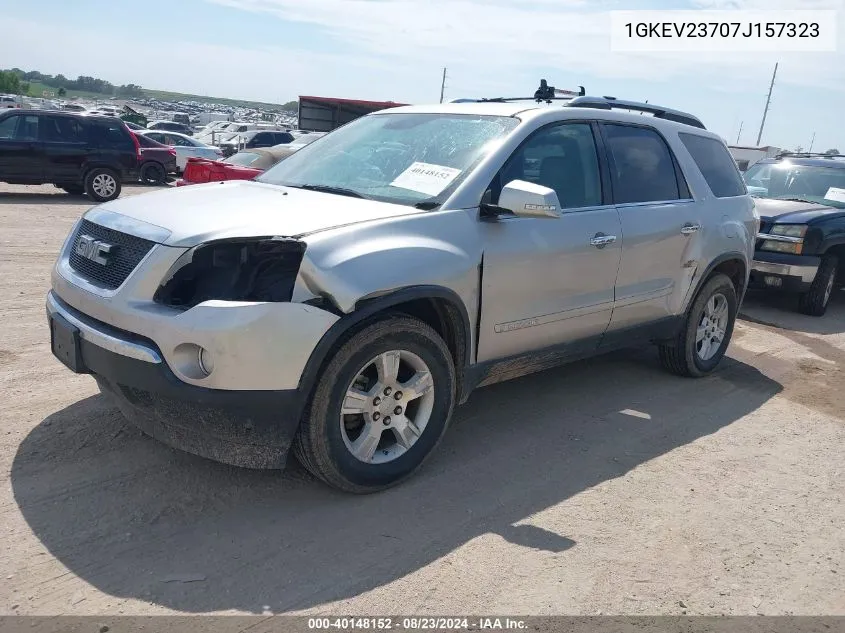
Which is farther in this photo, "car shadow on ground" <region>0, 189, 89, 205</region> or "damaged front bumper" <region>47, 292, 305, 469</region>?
"car shadow on ground" <region>0, 189, 89, 205</region>

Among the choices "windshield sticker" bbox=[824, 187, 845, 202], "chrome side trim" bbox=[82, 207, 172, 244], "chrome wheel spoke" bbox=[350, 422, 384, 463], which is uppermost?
"windshield sticker" bbox=[824, 187, 845, 202]

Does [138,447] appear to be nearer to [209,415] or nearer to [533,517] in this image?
[209,415]

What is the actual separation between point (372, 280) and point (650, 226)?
2397 mm

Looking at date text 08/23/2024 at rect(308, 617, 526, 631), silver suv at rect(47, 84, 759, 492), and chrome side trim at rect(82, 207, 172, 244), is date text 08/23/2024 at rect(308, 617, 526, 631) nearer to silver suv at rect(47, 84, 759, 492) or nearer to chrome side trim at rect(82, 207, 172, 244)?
silver suv at rect(47, 84, 759, 492)

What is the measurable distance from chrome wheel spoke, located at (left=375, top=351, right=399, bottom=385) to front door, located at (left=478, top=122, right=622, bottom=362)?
0.61 m

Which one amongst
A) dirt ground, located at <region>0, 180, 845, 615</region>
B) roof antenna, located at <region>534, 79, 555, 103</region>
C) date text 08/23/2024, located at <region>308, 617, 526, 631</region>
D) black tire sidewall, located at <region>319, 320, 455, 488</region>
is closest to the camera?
date text 08/23/2024, located at <region>308, 617, 526, 631</region>

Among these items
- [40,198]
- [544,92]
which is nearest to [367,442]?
[544,92]

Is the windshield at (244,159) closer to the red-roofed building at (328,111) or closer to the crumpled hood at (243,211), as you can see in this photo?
the crumpled hood at (243,211)

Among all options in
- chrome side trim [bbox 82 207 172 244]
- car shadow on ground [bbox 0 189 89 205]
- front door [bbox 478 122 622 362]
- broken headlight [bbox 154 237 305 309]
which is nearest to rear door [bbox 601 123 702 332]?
front door [bbox 478 122 622 362]

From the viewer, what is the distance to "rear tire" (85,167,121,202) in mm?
15105

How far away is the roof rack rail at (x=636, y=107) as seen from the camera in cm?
522

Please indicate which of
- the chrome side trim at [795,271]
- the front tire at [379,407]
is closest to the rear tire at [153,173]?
the chrome side trim at [795,271]

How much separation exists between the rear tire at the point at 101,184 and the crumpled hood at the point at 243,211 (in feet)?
40.3

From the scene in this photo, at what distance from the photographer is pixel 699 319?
5.80 m
